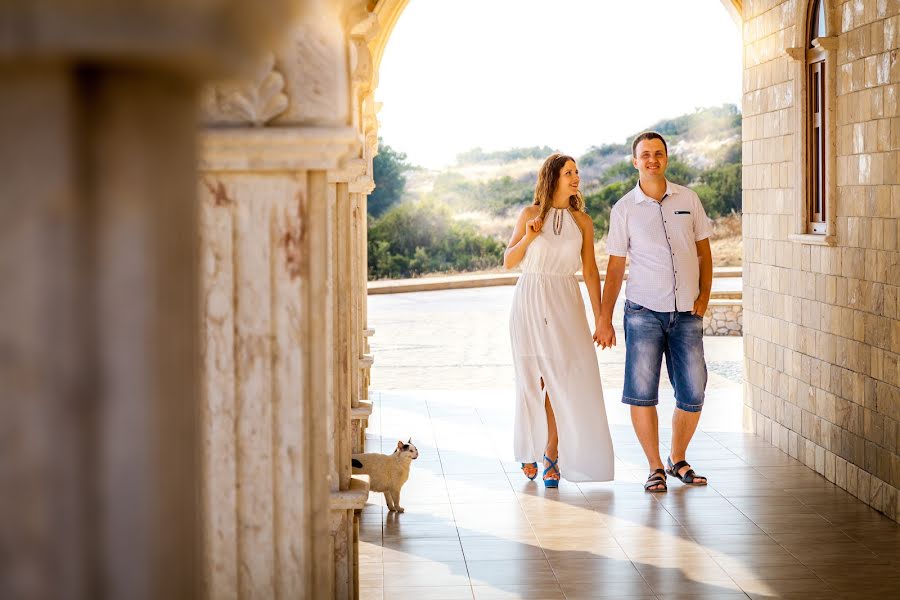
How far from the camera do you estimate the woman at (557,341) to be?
579 cm

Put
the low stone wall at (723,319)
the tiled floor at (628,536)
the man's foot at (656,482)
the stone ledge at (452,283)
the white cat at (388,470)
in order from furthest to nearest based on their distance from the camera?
the stone ledge at (452,283), the low stone wall at (723,319), the man's foot at (656,482), the white cat at (388,470), the tiled floor at (628,536)

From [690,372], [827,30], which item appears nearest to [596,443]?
[690,372]

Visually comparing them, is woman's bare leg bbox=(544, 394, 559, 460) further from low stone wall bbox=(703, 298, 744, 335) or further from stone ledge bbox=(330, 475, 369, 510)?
low stone wall bbox=(703, 298, 744, 335)

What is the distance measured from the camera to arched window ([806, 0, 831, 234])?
6.13 m

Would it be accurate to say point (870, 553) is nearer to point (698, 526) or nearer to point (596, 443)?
point (698, 526)

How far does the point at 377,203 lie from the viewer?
3709 centimetres

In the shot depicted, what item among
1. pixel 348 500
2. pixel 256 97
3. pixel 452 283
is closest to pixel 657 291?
pixel 348 500

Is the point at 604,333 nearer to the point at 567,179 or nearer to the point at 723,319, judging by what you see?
the point at 567,179

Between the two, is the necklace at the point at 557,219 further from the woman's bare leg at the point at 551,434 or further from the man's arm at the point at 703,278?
the woman's bare leg at the point at 551,434

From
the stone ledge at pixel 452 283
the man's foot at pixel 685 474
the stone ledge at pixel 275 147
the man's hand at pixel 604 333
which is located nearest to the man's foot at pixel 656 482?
the man's foot at pixel 685 474

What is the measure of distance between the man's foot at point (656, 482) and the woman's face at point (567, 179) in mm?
1461

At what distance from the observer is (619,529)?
505cm

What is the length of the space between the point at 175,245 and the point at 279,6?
0.20 m

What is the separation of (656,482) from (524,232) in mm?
1408
